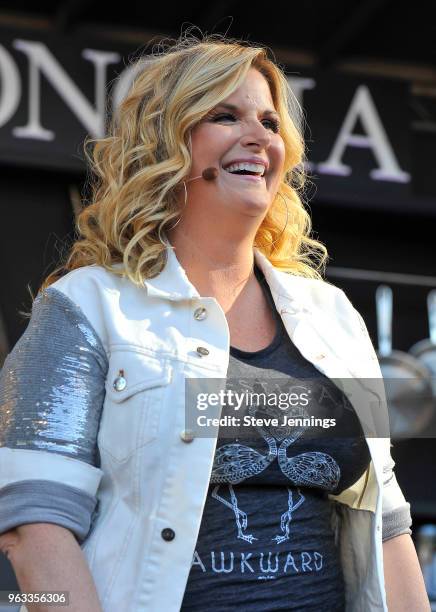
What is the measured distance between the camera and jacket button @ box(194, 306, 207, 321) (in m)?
1.89

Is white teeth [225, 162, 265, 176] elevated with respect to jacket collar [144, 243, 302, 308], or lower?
elevated

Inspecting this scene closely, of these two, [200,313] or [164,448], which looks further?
[200,313]

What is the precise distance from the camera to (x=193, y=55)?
2051mm

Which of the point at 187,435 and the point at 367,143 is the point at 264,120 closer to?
the point at 187,435

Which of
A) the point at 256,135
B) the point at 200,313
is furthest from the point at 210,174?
the point at 200,313

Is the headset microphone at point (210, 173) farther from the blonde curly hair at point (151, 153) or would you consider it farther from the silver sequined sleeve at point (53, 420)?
the silver sequined sleeve at point (53, 420)

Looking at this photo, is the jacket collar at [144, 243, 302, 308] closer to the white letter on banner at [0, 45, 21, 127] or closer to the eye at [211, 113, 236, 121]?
the eye at [211, 113, 236, 121]

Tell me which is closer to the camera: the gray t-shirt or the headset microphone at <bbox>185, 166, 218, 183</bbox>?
the gray t-shirt

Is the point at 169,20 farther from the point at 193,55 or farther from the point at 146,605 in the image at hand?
the point at 146,605

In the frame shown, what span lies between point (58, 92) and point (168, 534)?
11.7 ft

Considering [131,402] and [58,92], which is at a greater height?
[58,92]

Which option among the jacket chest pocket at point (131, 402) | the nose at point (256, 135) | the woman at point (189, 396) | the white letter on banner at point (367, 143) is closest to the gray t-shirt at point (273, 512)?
the woman at point (189, 396)

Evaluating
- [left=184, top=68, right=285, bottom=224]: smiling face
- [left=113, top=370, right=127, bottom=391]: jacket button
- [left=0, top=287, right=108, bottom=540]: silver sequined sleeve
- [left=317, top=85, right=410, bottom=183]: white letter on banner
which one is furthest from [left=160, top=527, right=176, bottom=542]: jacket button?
[left=317, top=85, right=410, bottom=183]: white letter on banner

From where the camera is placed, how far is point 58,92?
4.98m
